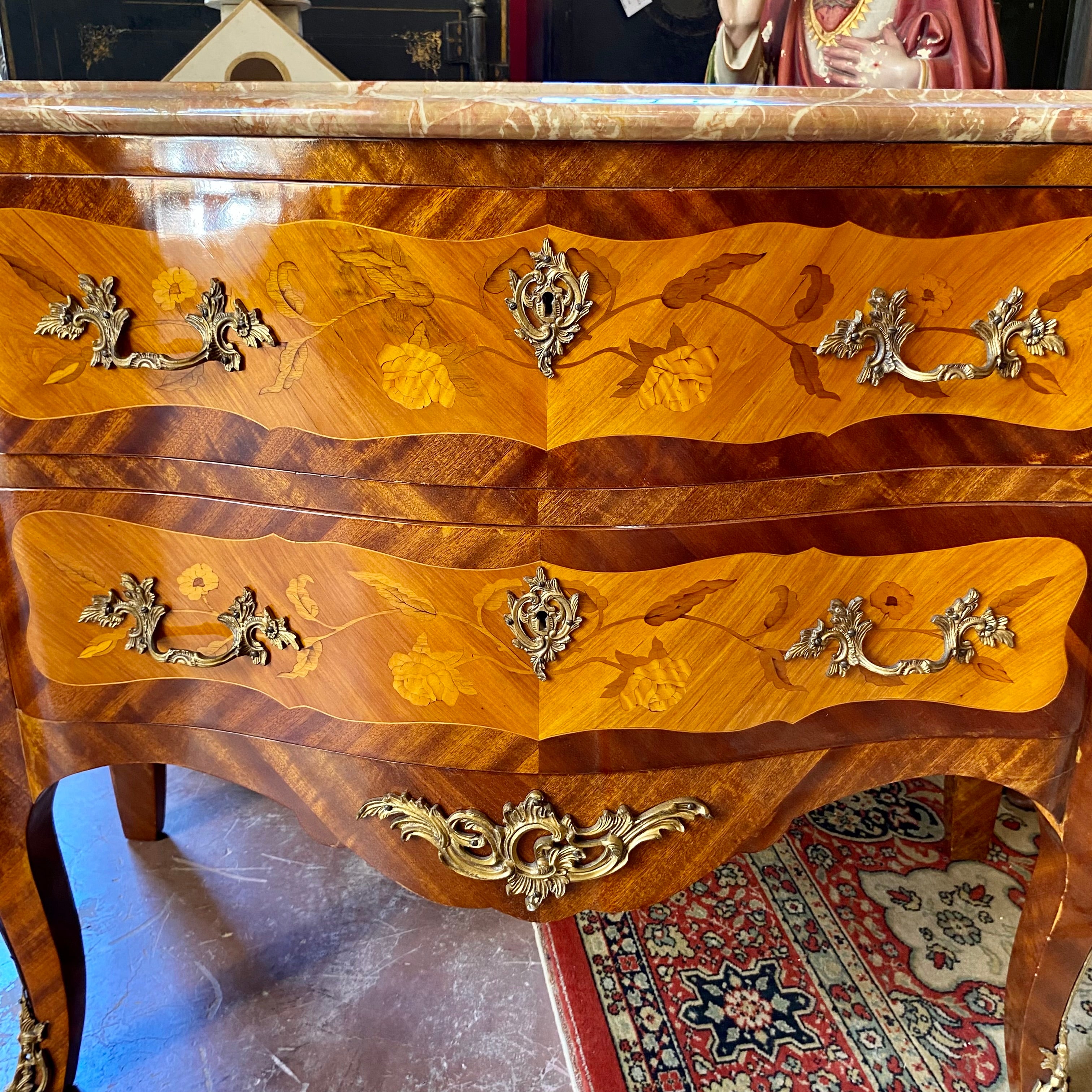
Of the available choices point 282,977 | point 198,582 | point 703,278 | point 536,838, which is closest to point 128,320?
point 198,582

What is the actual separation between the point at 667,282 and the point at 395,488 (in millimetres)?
253

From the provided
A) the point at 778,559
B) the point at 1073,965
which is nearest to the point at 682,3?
the point at 778,559

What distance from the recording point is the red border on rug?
1020mm

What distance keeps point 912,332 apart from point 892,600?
8.8 inches

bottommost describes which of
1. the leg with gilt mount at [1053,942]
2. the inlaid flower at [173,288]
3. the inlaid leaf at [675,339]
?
the leg with gilt mount at [1053,942]

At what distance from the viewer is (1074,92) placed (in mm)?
626

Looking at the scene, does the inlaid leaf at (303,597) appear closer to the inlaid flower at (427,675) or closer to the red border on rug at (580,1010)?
the inlaid flower at (427,675)

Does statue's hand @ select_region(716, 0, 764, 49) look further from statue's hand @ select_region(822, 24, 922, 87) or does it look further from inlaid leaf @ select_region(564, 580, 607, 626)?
inlaid leaf @ select_region(564, 580, 607, 626)

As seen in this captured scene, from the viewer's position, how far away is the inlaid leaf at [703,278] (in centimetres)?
64

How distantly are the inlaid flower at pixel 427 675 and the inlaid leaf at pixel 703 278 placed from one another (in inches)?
12.8

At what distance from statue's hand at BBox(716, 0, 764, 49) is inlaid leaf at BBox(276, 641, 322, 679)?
30.3 inches

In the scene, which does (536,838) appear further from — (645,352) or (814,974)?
(814,974)

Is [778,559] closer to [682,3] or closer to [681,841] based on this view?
[681,841]

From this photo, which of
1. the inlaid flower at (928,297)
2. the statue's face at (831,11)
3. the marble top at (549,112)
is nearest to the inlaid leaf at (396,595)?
the marble top at (549,112)
